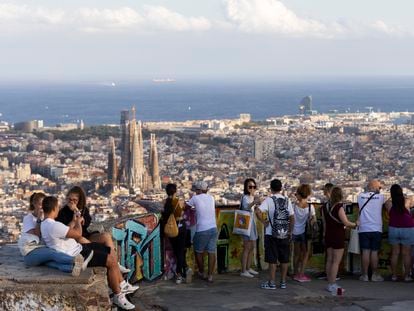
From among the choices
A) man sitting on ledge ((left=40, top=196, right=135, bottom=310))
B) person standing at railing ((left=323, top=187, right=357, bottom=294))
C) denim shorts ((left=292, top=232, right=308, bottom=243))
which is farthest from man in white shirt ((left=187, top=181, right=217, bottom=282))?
man sitting on ledge ((left=40, top=196, right=135, bottom=310))

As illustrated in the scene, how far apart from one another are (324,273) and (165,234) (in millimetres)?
1602

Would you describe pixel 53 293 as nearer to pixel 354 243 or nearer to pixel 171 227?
pixel 171 227

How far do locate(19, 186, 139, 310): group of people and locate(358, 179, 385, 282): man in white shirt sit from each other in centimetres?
260

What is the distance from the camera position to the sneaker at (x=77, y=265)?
6.22 meters

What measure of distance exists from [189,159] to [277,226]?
6405 cm

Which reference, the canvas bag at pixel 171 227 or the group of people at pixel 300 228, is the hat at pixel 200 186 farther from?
the canvas bag at pixel 171 227

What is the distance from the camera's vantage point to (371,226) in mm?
8672

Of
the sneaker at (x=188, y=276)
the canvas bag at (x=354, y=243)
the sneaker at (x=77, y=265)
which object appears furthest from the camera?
the canvas bag at (x=354, y=243)

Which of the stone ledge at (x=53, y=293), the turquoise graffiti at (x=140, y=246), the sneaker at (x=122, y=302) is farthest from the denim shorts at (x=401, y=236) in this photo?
the stone ledge at (x=53, y=293)

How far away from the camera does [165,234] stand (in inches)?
330

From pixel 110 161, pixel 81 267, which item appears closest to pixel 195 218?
pixel 81 267

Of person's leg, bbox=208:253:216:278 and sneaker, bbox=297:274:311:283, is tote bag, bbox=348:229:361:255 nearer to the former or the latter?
sneaker, bbox=297:274:311:283

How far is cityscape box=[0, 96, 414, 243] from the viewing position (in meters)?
50.2

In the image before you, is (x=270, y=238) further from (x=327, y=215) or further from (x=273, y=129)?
(x=273, y=129)
